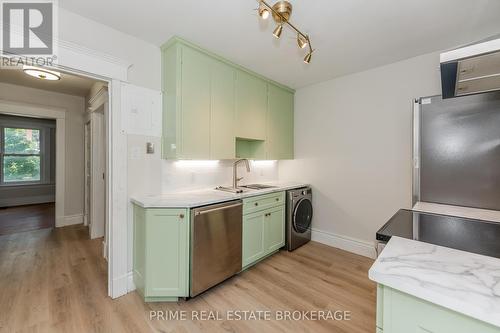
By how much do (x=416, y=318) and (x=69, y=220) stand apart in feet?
17.6

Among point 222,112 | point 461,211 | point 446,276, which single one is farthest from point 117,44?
point 461,211

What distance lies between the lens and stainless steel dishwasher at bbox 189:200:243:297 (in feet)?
6.48

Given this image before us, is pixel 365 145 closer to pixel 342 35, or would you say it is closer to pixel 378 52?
pixel 378 52

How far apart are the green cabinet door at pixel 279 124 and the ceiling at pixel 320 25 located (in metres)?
0.81

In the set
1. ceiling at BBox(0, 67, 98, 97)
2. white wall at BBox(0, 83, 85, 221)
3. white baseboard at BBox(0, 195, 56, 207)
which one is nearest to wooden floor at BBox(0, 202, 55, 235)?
white baseboard at BBox(0, 195, 56, 207)

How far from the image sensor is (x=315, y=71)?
117 inches

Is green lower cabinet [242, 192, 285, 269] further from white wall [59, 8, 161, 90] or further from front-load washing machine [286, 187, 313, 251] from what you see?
white wall [59, 8, 161, 90]

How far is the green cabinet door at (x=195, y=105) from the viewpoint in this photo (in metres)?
2.25

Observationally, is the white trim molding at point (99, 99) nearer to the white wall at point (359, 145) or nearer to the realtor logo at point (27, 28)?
the realtor logo at point (27, 28)

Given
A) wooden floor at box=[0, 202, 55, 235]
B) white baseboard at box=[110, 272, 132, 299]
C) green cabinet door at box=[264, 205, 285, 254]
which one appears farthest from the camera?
wooden floor at box=[0, 202, 55, 235]

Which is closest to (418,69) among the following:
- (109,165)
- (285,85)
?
(285,85)

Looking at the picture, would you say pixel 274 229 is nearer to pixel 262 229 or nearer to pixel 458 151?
pixel 262 229

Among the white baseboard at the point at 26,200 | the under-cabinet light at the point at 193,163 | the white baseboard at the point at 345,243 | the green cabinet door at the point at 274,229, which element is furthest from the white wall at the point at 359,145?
the white baseboard at the point at 26,200

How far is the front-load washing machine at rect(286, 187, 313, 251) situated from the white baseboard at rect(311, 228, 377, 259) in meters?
0.15
